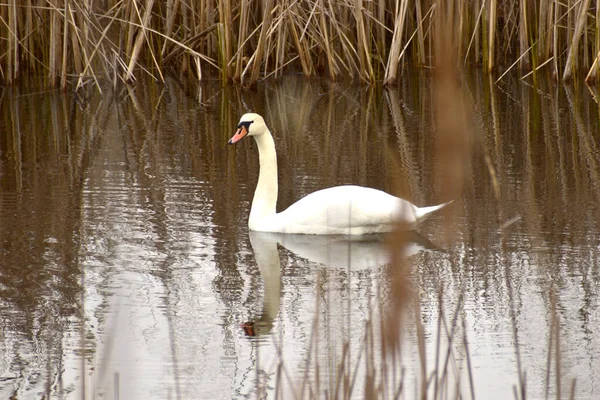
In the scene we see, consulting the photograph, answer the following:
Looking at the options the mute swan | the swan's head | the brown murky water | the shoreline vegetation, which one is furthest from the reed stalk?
the mute swan

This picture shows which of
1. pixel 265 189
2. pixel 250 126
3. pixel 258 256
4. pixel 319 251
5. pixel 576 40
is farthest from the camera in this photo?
pixel 576 40

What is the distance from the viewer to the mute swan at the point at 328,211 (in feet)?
20.4

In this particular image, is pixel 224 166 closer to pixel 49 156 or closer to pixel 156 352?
pixel 49 156

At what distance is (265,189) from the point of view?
6.60 metres

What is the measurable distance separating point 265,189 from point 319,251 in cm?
68

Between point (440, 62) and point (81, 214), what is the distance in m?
5.46

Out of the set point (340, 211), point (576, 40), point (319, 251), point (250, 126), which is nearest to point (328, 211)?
point (340, 211)

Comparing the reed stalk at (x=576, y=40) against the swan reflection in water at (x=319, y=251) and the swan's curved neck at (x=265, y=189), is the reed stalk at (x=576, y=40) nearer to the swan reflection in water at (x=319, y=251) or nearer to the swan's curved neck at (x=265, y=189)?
the swan's curved neck at (x=265, y=189)

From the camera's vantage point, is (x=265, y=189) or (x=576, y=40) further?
(x=576, y=40)

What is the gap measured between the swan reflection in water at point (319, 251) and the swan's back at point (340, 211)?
7 cm

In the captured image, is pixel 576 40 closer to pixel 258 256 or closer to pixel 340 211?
pixel 340 211

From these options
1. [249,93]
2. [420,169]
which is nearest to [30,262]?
[420,169]

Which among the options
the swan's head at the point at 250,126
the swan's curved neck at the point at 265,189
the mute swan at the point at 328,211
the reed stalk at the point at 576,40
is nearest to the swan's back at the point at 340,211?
the mute swan at the point at 328,211

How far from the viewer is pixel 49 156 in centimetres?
847
